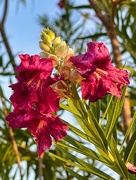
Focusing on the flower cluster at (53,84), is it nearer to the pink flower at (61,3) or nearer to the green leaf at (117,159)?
the green leaf at (117,159)

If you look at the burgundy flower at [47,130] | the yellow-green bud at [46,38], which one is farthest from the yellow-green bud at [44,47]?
the burgundy flower at [47,130]

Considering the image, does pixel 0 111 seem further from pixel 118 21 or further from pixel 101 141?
pixel 101 141

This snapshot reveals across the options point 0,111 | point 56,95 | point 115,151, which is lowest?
point 0,111

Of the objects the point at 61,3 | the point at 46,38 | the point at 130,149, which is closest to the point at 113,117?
the point at 130,149

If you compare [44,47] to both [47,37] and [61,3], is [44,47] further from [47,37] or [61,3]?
[61,3]

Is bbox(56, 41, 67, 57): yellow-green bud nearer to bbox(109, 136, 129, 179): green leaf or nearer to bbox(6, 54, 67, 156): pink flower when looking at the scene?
bbox(6, 54, 67, 156): pink flower

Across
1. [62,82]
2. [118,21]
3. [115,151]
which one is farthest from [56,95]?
[118,21]
